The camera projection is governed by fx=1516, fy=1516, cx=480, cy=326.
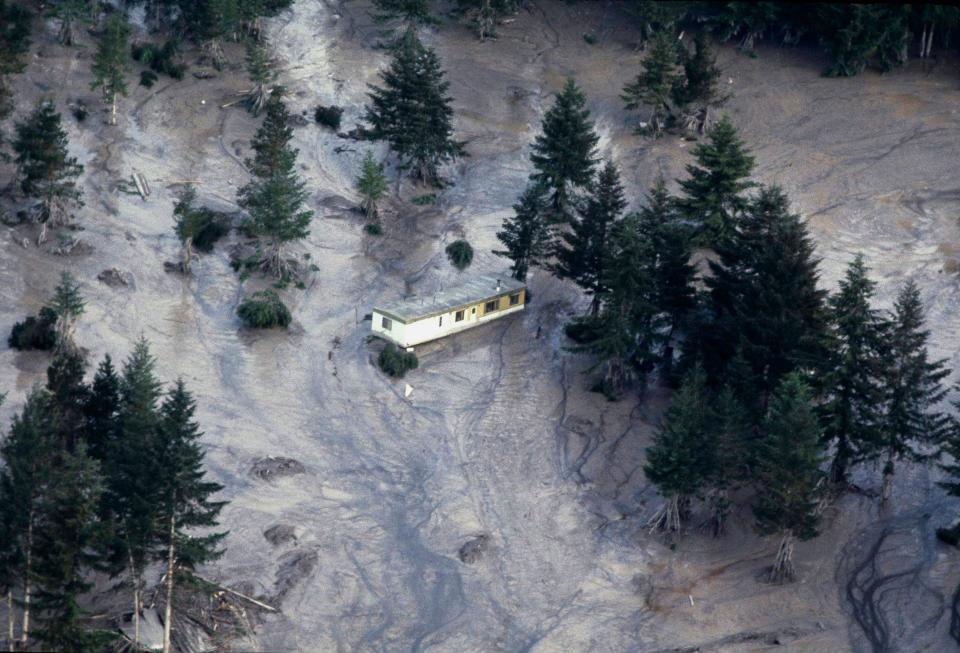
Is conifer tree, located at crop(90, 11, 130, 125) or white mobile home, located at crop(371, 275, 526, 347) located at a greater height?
conifer tree, located at crop(90, 11, 130, 125)

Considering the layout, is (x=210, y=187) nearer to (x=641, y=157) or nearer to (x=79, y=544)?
(x=641, y=157)

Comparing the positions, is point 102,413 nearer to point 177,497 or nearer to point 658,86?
point 177,497

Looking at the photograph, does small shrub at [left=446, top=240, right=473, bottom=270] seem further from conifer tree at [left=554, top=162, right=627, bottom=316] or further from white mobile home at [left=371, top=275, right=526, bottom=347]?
conifer tree at [left=554, top=162, right=627, bottom=316]

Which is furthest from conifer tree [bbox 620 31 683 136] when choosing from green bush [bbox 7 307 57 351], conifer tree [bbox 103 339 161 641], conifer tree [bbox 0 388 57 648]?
conifer tree [bbox 0 388 57 648]

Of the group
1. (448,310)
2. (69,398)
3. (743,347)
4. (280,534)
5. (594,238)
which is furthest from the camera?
(448,310)

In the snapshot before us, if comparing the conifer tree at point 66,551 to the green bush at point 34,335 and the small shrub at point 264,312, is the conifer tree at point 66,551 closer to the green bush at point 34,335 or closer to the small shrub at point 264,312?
the green bush at point 34,335

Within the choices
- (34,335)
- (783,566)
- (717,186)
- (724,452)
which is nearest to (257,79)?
(34,335)

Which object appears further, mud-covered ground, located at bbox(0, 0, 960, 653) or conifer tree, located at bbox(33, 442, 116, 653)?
mud-covered ground, located at bbox(0, 0, 960, 653)
